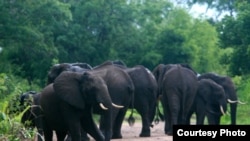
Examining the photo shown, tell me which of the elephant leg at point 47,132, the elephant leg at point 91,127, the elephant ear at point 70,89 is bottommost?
the elephant leg at point 47,132

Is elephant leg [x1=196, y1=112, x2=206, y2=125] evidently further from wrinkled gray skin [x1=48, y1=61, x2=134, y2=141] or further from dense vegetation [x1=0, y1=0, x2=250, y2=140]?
wrinkled gray skin [x1=48, y1=61, x2=134, y2=141]

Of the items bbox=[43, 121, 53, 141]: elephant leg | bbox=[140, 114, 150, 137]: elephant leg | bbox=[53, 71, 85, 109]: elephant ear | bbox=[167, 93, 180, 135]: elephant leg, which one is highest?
bbox=[53, 71, 85, 109]: elephant ear

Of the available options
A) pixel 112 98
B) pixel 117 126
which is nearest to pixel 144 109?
pixel 117 126

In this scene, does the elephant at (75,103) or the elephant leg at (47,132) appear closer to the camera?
the elephant at (75,103)

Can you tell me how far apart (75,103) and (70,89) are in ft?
1.02

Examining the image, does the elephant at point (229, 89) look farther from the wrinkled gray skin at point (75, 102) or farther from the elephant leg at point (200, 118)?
the wrinkled gray skin at point (75, 102)

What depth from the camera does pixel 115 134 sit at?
18719mm

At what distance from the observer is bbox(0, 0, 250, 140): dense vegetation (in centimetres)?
2656

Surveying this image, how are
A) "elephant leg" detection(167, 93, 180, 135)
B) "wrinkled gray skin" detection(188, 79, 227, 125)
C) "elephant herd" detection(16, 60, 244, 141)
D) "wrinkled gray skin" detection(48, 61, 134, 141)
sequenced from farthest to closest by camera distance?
1. "wrinkled gray skin" detection(188, 79, 227, 125)
2. "elephant leg" detection(167, 93, 180, 135)
3. "wrinkled gray skin" detection(48, 61, 134, 141)
4. "elephant herd" detection(16, 60, 244, 141)

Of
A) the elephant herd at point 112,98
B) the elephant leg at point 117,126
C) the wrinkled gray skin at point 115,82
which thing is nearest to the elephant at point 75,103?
the elephant herd at point 112,98

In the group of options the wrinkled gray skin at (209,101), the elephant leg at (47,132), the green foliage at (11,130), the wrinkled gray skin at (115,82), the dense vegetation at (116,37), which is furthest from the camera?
the dense vegetation at (116,37)

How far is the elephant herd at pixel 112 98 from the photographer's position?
14711 mm

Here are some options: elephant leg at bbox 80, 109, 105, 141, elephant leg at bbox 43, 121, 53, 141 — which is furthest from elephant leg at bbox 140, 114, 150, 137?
elephant leg at bbox 80, 109, 105, 141

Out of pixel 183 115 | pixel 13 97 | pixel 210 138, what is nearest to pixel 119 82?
pixel 183 115
